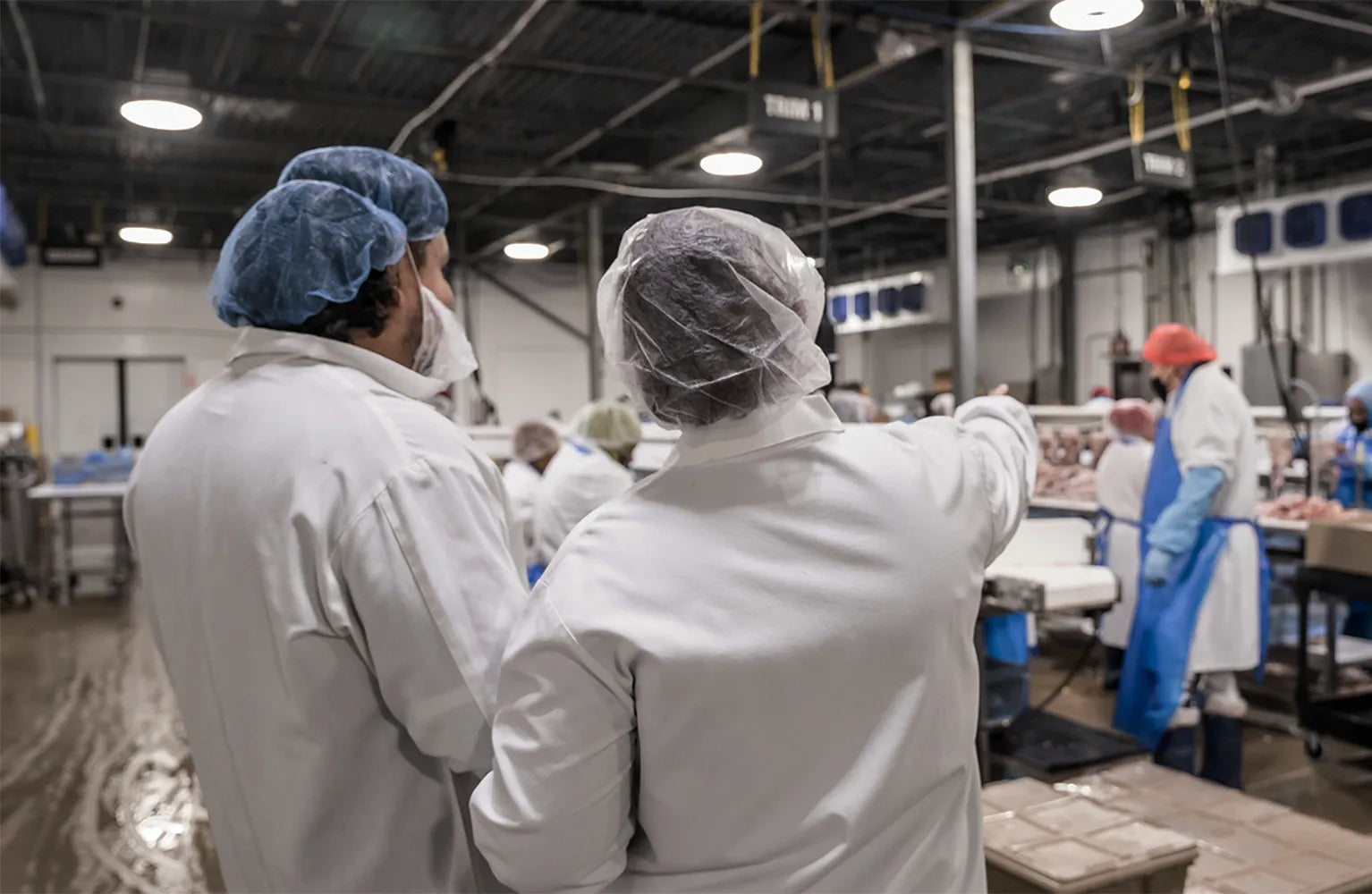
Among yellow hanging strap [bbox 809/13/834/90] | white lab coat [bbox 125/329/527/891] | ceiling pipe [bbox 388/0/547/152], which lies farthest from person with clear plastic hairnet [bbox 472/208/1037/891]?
ceiling pipe [bbox 388/0/547/152]

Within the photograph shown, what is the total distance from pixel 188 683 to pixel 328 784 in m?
0.23

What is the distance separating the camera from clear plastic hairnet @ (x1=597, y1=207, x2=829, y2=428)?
1012 millimetres

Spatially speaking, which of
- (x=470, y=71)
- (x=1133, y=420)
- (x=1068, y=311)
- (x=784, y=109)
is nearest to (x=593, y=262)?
(x=470, y=71)

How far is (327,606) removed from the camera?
106 centimetres

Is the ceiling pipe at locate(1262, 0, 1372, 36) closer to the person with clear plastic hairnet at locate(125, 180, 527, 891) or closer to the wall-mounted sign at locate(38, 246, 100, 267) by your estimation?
the person with clear plastic hairnet at locate(125, 180, 527, 891)

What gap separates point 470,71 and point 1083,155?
13.7 ft

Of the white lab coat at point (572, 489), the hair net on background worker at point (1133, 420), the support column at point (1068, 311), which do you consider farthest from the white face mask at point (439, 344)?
the support column at point (1068, 311)

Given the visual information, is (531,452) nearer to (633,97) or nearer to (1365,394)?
(633,97)

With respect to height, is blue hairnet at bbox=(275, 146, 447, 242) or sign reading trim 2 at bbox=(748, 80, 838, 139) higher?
sign reading trim 2 at bbox=(748, 80, 838, 139)

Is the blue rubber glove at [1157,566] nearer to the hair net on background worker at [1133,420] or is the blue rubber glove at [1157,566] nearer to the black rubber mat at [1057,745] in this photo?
the black rubber mat at [1057,745]

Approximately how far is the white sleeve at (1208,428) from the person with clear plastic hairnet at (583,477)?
201 centimetres

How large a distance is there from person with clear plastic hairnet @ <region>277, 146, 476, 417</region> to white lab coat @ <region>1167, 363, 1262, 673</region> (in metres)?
3.00

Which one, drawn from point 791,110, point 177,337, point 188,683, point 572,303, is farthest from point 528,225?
point 188,683

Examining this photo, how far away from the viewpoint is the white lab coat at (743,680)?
933 millimetres
